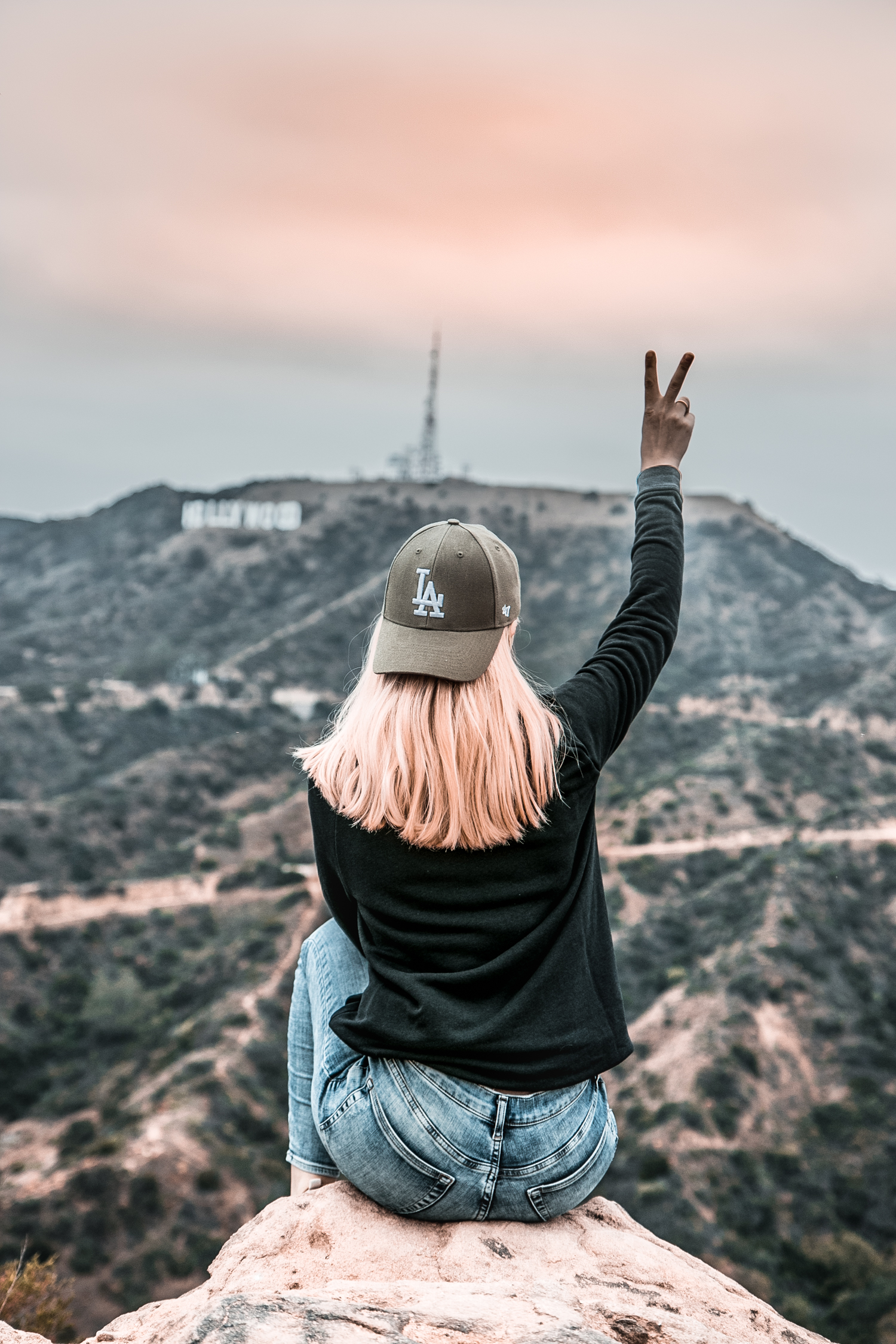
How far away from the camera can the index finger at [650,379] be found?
10.9ft

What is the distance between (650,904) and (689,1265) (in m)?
32.5

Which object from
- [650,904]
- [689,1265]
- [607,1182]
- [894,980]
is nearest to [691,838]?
[650,904]

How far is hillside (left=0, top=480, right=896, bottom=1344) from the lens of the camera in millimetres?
22531

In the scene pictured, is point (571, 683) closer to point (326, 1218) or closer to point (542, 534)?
point (326, 1218)

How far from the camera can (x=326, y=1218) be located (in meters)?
3.09

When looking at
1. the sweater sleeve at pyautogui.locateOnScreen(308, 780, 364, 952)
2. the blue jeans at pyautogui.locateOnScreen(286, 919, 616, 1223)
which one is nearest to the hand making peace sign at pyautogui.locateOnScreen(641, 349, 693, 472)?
the sweater sleeve at pyautogui.locateOnScreen(308, 780, 364, 952)

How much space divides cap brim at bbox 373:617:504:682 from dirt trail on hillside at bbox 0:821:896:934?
3495 centimetres

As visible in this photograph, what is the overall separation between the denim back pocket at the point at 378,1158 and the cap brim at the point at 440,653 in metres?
1.20

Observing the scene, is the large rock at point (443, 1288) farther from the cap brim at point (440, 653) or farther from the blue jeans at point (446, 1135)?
the cap brim at point (440, 653)

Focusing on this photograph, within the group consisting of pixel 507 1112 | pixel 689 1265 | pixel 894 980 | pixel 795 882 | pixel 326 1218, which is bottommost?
pixel 894 980

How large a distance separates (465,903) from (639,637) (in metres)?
1.03

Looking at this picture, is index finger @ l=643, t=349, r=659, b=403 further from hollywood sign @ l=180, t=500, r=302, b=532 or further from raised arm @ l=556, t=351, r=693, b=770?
hollywood sign @ l=180, t=500, r=302, b=532

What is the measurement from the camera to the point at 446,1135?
278 centimetres

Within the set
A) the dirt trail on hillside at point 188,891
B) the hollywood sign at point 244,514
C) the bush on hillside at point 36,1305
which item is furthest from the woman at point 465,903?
the hollywood sign at point 244,514
